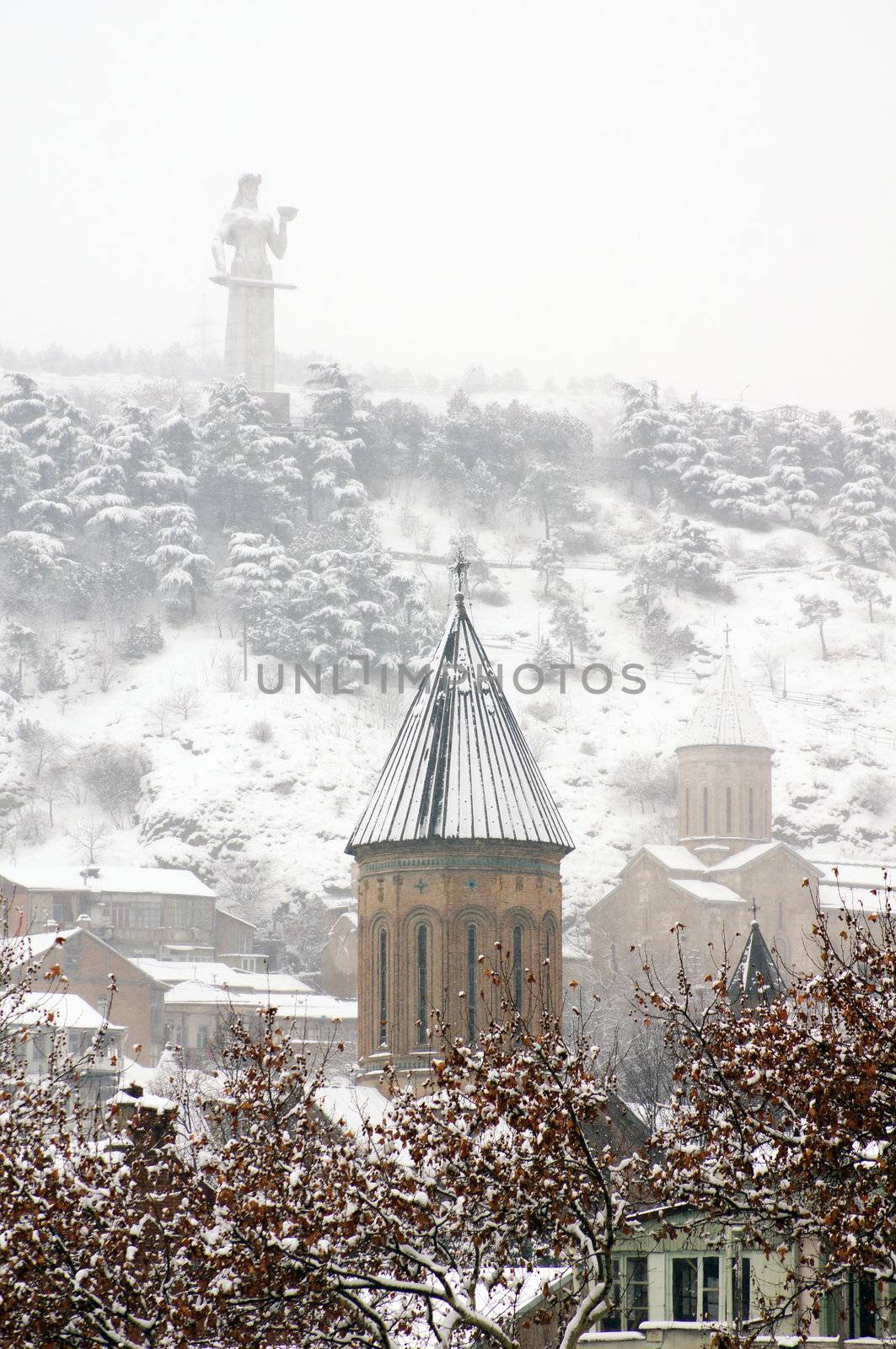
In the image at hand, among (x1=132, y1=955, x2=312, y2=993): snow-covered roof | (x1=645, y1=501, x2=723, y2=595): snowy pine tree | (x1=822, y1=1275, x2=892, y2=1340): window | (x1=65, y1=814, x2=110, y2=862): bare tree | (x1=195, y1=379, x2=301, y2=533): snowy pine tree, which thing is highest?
(x1=195, y1=379, x2=301, y2=533): snowy pine tree

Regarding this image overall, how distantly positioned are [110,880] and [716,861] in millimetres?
24974

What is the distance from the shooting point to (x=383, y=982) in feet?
127

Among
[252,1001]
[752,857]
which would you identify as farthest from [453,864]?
[752,857]

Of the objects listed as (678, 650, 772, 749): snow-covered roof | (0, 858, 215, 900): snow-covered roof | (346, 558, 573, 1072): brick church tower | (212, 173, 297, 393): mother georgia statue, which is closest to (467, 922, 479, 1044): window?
(346, 558, 573, 1072): brick church tower

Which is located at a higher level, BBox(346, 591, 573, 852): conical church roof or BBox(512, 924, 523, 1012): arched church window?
BBox(346, 591, 573, 852): conical church roof

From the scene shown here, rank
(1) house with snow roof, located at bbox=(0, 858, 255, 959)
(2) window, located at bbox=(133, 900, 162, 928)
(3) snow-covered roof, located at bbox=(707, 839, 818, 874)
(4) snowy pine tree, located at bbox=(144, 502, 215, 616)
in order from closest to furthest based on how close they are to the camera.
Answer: (1) house with snow roof, located at bbox=(0, 858, 255, 959), (2) window, located at bbox=(133, 900, 162, 928), (3) snow-covered roof, located at bbox=(707, 839, 818, 874), (4) snowy pine tree, located at bbox=(144, 502, 215, 616)

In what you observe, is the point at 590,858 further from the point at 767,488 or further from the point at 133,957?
the point at 767,488

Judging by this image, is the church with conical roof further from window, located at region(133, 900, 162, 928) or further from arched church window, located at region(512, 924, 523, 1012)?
arched church window, located at region(512, 924, 523, 1012)

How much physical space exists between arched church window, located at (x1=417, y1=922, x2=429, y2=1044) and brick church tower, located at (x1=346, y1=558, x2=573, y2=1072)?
0.07 ft

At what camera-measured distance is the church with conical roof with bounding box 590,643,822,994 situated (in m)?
91.5

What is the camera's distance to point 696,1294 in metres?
27.3

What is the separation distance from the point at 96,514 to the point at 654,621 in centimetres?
3244

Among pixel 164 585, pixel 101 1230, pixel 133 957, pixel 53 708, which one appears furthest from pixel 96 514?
pixel 101 1230

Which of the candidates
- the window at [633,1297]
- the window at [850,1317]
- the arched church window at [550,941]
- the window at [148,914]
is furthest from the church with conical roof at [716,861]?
the window at [850,1317]
